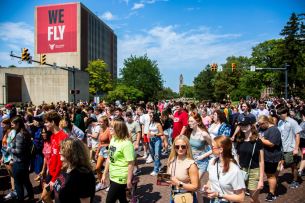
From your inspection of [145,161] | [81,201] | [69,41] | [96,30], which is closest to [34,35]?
Answer: [69,41]

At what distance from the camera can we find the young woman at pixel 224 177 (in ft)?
7.90

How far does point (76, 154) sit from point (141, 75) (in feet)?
144

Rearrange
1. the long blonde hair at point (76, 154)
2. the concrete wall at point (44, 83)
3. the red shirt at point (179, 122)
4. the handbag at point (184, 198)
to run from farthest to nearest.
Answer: the concrete wall at point (44, 83) < the red shirt at point (179, 122) < the handbag at point (184, 198) < the long blonde hair at point (76, 154)

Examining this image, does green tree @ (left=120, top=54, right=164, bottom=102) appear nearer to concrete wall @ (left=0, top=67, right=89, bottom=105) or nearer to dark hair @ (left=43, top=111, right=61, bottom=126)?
concrete wall @ (left=0, top=67, right=89, bottom=105)

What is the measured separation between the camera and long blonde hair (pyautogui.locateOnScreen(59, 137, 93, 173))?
2.45m

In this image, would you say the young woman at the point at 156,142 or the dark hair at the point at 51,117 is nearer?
the dark hair at the point at 51,117

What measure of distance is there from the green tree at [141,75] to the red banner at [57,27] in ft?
57.3

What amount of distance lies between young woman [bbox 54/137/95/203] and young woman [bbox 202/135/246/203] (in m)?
1.44

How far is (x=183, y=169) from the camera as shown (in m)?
2.76

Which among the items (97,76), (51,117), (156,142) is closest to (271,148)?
(156,142)

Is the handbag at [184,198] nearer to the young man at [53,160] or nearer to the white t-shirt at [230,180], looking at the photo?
the white t-shirt at [230,180]

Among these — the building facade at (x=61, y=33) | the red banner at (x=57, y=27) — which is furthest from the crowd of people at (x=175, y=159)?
the red banner at (x=57, y=27)

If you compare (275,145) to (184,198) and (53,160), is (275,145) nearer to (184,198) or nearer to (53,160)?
(184,198)

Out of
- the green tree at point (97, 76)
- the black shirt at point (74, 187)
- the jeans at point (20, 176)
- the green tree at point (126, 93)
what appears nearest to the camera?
the black shirt at point (74, 187)
